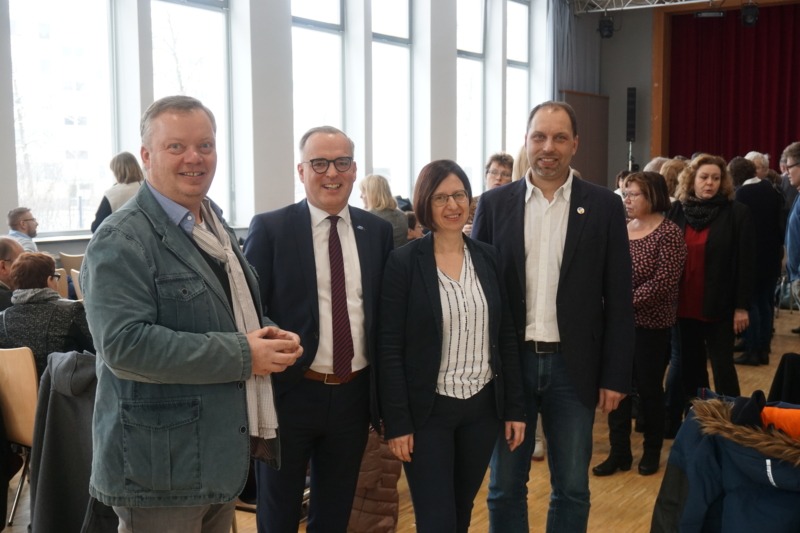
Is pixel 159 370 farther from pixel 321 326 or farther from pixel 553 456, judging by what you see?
pixel 553 456

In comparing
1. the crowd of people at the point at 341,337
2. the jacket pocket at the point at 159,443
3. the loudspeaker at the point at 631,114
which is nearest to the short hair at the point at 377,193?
the crowd of people at the point at 341,337

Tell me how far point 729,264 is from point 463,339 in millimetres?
2386

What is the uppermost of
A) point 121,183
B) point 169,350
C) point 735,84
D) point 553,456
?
point 735,84

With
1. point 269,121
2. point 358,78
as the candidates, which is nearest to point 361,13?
point 358,78

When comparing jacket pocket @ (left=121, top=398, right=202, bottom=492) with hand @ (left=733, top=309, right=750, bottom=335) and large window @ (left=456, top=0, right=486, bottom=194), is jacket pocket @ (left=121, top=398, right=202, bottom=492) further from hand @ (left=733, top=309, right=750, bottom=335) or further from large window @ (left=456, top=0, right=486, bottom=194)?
large window @ (left=456, top=0, right=486, bottom=194)

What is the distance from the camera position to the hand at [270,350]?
5.32 ft

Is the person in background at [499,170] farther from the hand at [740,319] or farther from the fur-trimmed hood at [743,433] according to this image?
the fur-trimmed hood at [743,433]

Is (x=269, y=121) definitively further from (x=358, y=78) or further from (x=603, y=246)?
(x=603, y=246)

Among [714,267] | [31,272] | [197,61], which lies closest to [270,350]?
[31,272]

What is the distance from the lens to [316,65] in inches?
364

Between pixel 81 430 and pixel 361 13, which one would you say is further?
pixel 361 13

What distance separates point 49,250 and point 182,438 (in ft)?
18.8

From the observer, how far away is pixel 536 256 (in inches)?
96.1

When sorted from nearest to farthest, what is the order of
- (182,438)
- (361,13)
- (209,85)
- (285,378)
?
(182,438)
(285,378)
(209,85)
(361,13)
